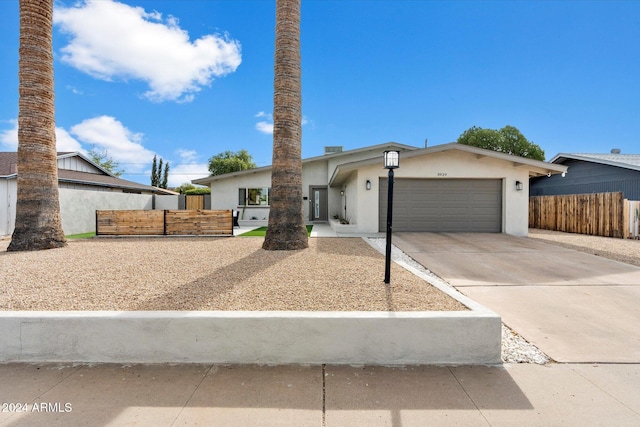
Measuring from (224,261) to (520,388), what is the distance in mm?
5469

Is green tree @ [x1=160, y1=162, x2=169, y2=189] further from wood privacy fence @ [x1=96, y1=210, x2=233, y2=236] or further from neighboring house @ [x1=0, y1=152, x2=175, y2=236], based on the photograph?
wood privacy fence @ [x1=96, y1=210, x2=233, y2=236]

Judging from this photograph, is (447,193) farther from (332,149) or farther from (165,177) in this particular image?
(165,177)

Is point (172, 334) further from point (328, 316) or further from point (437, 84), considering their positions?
point (437, 84)

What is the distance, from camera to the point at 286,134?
7863 millimetres

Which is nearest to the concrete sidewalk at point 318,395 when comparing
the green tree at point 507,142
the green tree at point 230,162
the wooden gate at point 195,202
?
the wooden gate at point 195,202

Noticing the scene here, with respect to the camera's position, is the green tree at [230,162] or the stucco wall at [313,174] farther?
the green tree at [230,162]

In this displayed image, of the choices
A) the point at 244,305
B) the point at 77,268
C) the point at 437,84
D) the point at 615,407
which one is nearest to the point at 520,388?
the point at 615,407

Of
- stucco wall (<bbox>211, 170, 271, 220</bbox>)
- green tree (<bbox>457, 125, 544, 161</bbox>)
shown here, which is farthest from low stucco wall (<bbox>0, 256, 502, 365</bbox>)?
green tree (<bbox>457, 125, 544, 161</bbox>)

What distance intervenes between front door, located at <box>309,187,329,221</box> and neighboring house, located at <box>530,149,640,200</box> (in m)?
15.6

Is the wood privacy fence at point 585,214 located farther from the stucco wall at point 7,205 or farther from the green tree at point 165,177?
the green tree at point 165,177

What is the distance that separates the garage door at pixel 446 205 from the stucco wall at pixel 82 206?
44.0ft

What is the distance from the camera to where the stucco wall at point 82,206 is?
13062 mm

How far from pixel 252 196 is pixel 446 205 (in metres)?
11.2

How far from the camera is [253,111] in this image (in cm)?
2203
